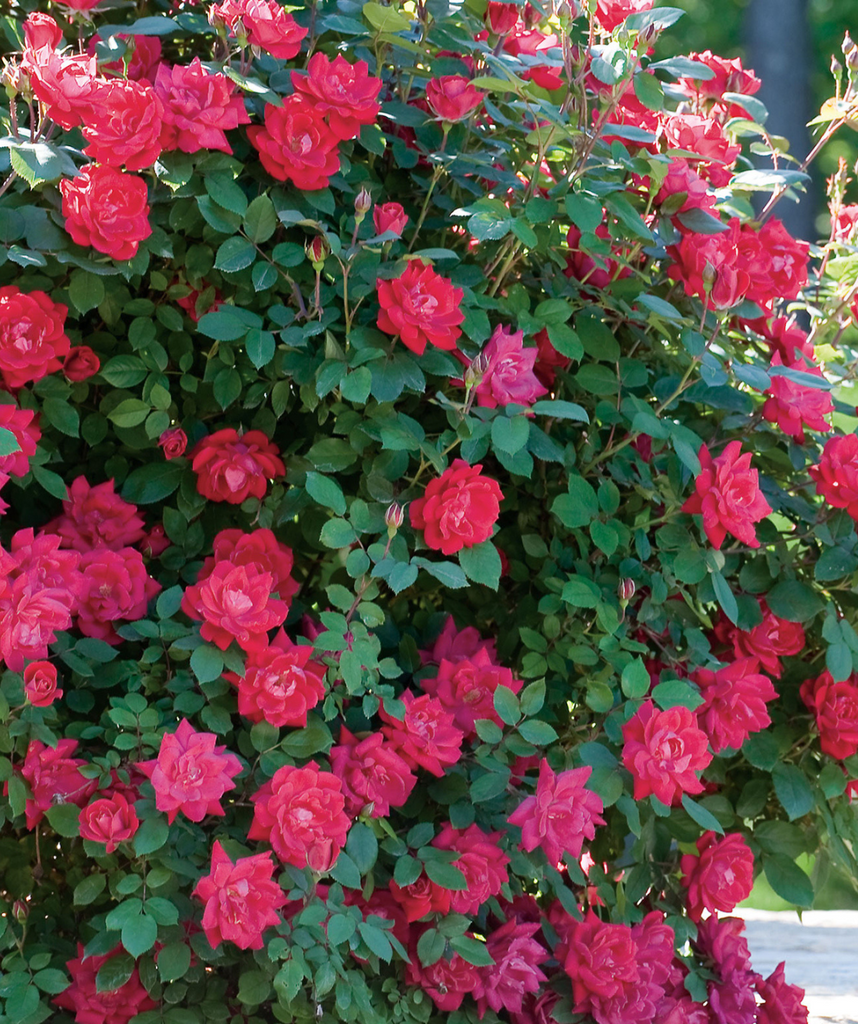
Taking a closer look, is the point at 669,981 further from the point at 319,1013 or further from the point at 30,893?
the point at 30,893

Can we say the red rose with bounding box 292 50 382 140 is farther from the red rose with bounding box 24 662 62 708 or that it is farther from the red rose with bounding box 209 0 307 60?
the red rose with bounding box 24 662 62 708

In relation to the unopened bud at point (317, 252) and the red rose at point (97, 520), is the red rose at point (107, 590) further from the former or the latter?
the unopened bud at point (317, 252)

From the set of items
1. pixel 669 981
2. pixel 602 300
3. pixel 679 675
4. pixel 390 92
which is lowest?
pixel 669 981

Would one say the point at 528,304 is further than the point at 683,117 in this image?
No

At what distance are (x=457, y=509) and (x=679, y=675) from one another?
47cm

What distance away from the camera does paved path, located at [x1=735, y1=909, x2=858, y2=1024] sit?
2078 mm

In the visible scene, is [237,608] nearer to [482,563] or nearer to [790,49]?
[482,563]

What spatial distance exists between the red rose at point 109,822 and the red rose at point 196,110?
72cm

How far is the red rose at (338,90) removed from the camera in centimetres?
132

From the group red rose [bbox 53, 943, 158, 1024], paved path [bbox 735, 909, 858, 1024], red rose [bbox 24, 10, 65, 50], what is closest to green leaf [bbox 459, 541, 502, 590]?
red rose [bbox 53, 943, 158, 1024]

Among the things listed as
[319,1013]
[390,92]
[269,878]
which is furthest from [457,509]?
[390,92]

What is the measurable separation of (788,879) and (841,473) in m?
0.57

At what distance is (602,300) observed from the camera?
153 centimetres

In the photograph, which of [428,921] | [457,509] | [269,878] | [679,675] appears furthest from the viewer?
[679,675]
